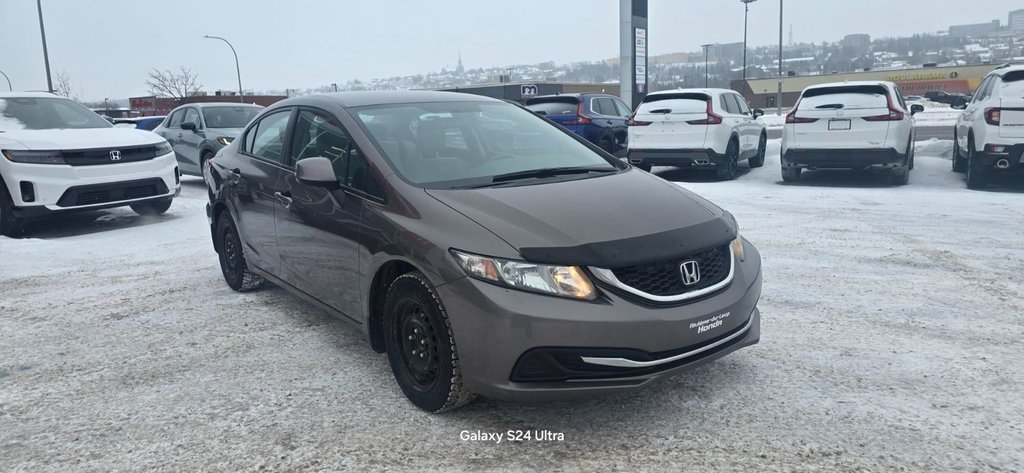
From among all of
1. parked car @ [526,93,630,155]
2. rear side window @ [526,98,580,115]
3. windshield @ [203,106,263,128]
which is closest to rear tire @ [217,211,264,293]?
windshield @ [203,106,263,128]

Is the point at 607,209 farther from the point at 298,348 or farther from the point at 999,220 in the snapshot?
the point at 999,220

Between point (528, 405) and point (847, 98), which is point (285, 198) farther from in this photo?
point (847, 98)

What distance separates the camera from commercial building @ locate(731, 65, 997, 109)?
200ft

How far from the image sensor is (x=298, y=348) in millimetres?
4574

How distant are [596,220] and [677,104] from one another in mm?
9872

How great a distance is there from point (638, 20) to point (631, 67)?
1311 millimetres

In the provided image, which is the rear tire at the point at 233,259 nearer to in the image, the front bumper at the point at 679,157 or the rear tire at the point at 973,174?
the front bumper at the point at 679,157

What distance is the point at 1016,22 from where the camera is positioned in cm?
9262

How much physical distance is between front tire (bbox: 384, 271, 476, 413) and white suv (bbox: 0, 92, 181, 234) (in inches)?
254

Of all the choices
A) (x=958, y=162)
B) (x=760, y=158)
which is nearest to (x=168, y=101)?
(x=760, y=158)

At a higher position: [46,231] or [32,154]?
[32,154]

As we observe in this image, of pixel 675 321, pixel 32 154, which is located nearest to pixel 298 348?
pixel 675 321

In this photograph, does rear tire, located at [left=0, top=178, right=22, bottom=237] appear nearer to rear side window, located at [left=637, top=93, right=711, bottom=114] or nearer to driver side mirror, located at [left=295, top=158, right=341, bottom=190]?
driver side mirror, located at [left=295, top=158, right=341, bottom=190]

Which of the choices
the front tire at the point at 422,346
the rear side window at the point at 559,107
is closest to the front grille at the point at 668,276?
the front tire at the point at 422,346
